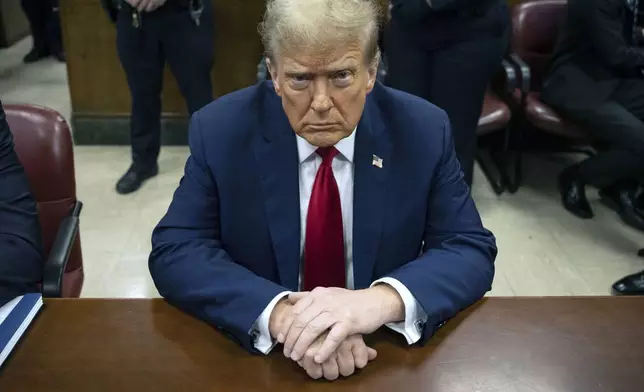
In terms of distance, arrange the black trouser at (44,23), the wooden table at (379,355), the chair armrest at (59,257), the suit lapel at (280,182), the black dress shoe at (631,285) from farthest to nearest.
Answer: the black trouser at (44,23), the black dress shoe at (631,285), the chair armrest at (59,257), the suit lapel at (280,182), the wooden table at (379,355)

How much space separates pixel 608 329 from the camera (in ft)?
3.76

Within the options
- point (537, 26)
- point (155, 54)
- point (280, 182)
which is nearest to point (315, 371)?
point (280, 182)

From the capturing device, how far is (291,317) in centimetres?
114

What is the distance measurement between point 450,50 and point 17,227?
198 cm

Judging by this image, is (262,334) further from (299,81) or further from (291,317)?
(299,81)

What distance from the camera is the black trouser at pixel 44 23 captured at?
19.0 feet

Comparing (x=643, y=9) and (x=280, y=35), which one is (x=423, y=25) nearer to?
(x=643, y=9)

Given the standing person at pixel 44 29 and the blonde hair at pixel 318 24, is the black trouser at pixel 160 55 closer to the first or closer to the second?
the blonde hair at pixel 318 24

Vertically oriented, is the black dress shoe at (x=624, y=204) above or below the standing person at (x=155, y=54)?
below

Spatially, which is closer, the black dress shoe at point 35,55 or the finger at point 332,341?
the finger at point 332,341

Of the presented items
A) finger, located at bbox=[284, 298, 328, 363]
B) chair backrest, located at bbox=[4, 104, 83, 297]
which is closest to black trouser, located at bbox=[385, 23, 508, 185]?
chair backrest, located at bbox=[4, 104, 83, 297]

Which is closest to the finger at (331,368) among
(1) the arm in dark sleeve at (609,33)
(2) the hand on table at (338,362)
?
(2) the hand on table at (338,362)

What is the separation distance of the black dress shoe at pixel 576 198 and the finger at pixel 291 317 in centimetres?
261

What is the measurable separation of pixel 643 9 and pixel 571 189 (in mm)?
905
